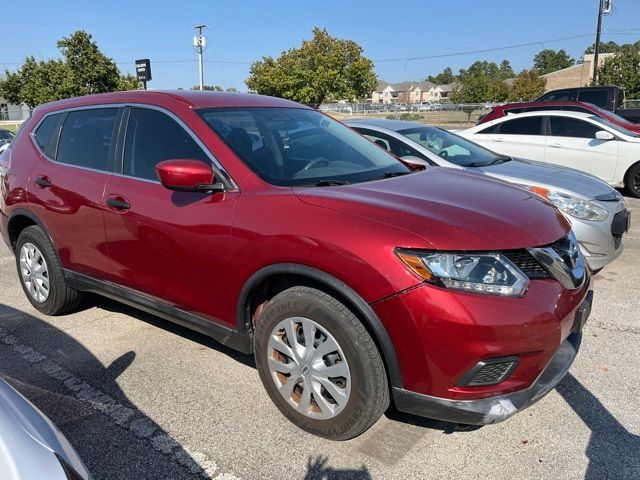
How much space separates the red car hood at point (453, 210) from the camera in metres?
2.37

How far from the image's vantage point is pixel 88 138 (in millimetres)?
3916

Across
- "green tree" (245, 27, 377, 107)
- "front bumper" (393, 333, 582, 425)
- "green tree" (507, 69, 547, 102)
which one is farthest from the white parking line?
"green tree" (507, 69, 547, 102)

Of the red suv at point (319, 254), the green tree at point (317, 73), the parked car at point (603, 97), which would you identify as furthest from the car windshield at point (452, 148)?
the green tree at point (317, 73)

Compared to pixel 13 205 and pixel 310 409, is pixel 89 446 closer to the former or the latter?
pixel 310 409

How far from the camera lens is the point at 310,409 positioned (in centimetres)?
271

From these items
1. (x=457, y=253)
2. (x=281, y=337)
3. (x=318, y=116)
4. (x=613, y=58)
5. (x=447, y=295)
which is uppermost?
(x=613, y=58)

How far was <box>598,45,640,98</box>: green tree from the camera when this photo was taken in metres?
39.7

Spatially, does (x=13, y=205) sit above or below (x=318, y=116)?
below

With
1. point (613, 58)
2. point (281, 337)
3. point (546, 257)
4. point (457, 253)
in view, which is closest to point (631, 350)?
point (546, 257)

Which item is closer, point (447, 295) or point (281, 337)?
point (447, 295)

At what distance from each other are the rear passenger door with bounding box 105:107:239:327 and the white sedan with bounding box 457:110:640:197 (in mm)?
7003

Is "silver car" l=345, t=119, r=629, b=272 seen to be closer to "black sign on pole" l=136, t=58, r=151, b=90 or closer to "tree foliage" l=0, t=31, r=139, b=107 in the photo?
"black sign on pole" l=136, t=58, r=151, b=90

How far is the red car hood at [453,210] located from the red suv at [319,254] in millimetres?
11

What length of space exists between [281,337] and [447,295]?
931mm
